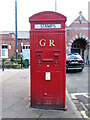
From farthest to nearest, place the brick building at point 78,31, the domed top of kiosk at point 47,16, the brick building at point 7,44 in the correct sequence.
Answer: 1. the brick building at point 7,44
2. the brick building at point 78,31
3. the domed top of kiosk at point 47,16

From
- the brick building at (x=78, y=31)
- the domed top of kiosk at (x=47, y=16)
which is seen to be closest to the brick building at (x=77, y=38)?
the brick building at (x=78, y=31)

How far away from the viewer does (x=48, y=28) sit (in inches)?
146

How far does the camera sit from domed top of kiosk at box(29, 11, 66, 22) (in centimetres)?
366

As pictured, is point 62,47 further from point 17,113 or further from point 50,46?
point 17,113

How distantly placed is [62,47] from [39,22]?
2.99 feet

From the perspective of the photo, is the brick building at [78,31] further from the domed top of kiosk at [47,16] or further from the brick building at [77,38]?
the domed top of kiosk at [47,16]

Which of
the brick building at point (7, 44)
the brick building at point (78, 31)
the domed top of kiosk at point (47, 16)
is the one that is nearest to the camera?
the domed top of kiosk at point (47, 16)

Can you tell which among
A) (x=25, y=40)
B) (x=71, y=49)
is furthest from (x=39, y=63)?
(x=25, y=40)

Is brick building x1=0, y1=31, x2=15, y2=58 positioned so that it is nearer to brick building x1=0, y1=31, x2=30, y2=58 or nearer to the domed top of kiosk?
brick building x1=0, y1=31, x2=30, y2=58

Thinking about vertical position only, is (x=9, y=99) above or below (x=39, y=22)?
below

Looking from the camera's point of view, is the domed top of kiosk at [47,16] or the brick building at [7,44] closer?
the domed top of kiosk at [47,16]

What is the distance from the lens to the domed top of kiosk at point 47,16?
12.0 feet

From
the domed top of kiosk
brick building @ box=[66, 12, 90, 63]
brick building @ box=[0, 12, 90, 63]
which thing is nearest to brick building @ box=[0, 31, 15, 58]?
brick building @ box=[0, 12, 90, 63]

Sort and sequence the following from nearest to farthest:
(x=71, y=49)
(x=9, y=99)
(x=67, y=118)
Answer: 1. (x=67, y=118)
2. (x=9, y=99)
3. (x=71, y=49)
